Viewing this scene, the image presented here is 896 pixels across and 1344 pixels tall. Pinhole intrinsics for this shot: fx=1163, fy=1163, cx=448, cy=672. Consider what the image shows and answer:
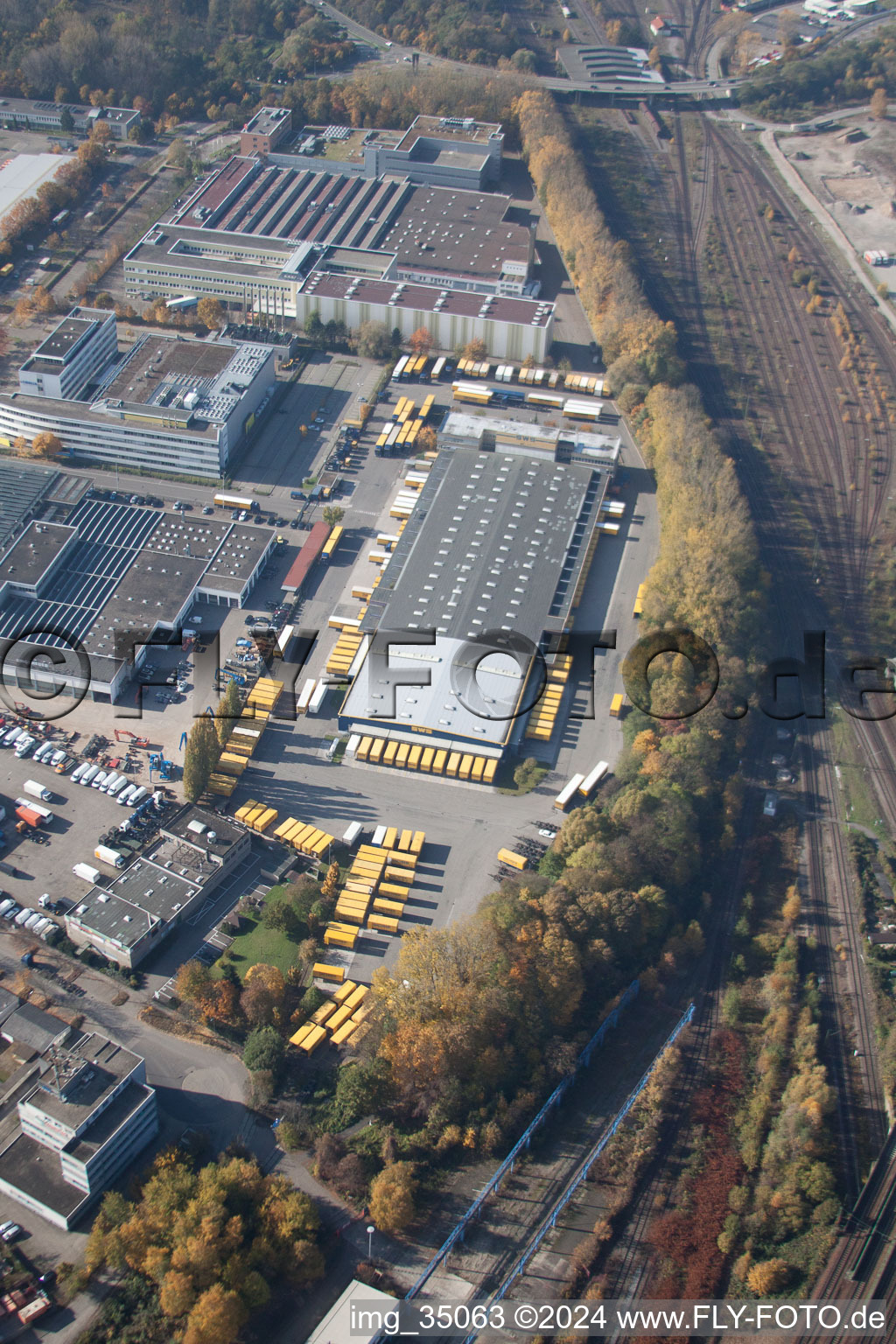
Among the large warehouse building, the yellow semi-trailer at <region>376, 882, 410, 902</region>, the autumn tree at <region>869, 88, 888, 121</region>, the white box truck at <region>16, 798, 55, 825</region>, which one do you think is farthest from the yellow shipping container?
the autumn tree at <region>869, 88, 888, 121</region>

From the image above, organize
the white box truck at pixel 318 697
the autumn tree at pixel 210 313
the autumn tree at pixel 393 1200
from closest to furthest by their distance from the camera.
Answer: the autumn tree at pixel 393 1200, the white box truck at pixel 318 697, the autumn tree at pixel 210 313

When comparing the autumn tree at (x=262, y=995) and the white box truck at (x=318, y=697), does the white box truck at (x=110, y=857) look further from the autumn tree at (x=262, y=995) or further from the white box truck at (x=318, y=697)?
the white box truck at (x=318, y=697)

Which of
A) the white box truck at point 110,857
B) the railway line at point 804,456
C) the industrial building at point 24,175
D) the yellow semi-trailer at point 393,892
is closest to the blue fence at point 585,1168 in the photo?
the railway line at point 804,456

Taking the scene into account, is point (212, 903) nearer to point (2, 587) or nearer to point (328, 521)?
point (2, 587)

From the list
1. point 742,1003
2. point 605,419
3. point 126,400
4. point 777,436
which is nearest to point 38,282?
point 126,400

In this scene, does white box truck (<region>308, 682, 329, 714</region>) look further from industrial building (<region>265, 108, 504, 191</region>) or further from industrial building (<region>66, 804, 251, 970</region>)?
industrial building (<region>265, 108, 504, 191</region>)

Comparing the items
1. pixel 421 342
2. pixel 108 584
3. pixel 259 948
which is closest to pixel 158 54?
pixel 421 342
